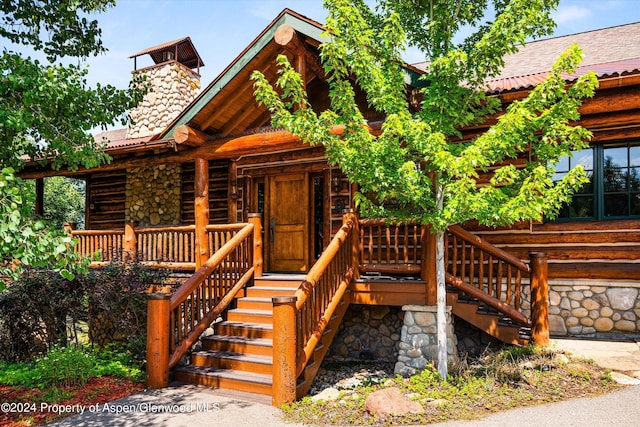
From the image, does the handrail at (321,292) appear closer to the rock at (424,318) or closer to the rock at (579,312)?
the rock at (424,318)

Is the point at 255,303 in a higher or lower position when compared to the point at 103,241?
lower

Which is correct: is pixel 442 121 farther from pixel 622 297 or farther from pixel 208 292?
pixel 622 297

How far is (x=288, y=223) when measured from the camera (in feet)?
31.4

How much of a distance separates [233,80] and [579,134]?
572 centimetres

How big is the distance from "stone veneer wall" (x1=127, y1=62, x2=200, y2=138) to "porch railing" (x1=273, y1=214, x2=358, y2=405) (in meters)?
10.2

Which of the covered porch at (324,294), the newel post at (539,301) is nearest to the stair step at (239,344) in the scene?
the covered porch at (324,294)

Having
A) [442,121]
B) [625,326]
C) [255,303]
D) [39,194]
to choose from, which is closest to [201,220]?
[255,303]

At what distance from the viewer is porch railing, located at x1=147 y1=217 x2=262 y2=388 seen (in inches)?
232

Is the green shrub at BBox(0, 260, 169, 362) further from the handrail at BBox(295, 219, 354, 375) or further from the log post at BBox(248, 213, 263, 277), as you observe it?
the handrail at BBox(295, 219, 354, 375)

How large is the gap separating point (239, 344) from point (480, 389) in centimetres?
330

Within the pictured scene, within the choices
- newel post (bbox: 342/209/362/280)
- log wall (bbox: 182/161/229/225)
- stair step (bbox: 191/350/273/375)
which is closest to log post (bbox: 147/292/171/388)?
stair step (bbox: 191/350/273/375)

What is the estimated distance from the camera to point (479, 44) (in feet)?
17.3

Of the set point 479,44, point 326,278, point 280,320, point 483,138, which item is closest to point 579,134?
point 483,138

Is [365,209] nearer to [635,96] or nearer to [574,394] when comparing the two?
[574,394]
